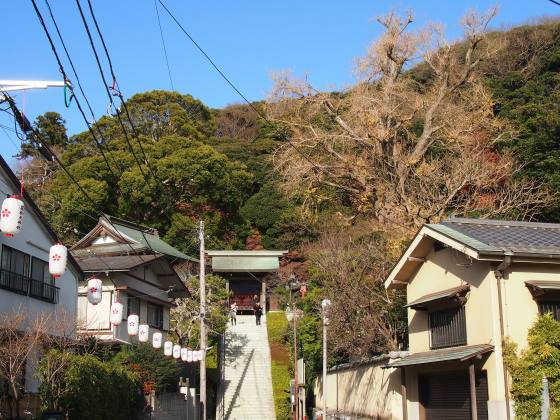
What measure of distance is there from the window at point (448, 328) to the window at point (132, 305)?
1574 cm

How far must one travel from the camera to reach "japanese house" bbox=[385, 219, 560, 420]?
14.4m

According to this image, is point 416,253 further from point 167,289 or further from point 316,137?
point 167,289

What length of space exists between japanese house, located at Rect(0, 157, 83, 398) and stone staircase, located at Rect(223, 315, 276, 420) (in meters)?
11.5

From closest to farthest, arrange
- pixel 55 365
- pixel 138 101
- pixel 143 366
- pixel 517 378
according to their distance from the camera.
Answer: pixel 517 378 → pixel 55 365 → pixel 143 366 → pixel 138 101

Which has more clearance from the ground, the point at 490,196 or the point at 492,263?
the point at 490,196

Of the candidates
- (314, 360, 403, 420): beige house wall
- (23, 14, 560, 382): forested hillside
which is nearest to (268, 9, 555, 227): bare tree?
(23, 14, 560, 382): forested hillside

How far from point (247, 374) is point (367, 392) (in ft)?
47.1

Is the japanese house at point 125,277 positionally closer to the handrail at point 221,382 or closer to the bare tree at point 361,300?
the handrail at point 221,382

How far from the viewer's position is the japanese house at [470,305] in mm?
14422

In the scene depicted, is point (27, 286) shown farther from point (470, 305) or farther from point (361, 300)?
point (470, 305)

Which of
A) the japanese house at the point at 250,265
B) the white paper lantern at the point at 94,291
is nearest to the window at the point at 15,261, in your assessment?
the white paper lantern at the point at 94,291

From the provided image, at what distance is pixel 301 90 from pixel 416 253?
16.0 metres

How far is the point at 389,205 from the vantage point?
28.9 meters

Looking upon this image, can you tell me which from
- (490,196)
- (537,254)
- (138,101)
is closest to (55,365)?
(537,254)
